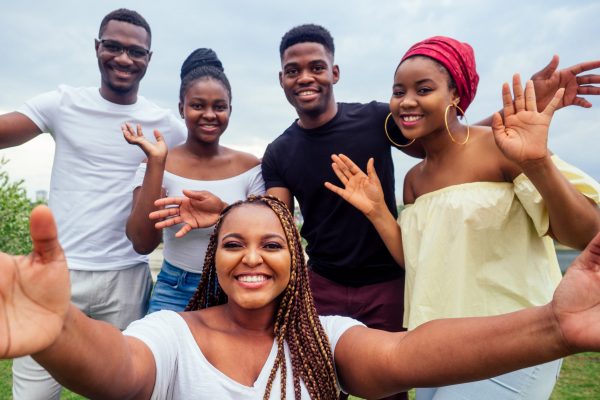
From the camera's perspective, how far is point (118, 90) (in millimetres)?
3465

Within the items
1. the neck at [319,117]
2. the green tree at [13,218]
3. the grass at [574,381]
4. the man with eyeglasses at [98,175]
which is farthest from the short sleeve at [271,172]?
the green tree at [13,218]

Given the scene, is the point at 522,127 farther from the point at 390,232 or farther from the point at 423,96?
the point at 390,232

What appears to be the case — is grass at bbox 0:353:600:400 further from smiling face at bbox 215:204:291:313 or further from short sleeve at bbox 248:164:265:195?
smiling face at bbox 215:204:291:313

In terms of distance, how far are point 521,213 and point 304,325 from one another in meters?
1.04

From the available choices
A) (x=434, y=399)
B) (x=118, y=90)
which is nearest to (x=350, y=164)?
(x=434, y=399)

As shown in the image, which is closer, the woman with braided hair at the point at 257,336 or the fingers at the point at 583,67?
the woman with braided hair at the point at 257,336

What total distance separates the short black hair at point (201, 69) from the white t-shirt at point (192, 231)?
0.59 meters

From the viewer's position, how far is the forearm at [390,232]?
2732 millimetres

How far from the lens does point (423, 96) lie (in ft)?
8.54

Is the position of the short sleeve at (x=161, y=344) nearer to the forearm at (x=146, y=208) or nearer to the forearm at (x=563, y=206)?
the forearm at (x=146, y=208)

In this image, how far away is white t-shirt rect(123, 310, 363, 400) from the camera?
180cm

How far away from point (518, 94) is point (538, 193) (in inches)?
16.1

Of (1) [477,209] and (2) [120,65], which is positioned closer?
(1) [477,209]

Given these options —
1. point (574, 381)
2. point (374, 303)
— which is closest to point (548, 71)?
point (374, 303)
